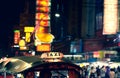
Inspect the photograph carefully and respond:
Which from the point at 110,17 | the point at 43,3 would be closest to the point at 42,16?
the point at 43,3

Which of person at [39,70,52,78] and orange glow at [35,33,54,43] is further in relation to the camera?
orange glow at [35,33,54,43]

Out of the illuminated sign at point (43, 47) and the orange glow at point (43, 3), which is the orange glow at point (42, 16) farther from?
the illuminated sign at point (43, 47)

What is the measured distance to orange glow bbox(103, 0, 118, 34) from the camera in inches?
1459

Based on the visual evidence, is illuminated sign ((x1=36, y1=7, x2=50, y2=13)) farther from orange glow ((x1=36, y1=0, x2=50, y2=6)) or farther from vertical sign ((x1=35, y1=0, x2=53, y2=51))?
orange glow ((x1=36, y1=0, x2=50, y2=6))

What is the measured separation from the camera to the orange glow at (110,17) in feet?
122

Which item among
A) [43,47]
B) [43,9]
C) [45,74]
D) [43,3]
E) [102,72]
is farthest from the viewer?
[43,3]

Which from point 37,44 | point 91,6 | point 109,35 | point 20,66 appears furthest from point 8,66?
point 91,6

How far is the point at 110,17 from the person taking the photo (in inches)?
1476

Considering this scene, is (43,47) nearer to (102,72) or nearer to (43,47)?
(43,47)

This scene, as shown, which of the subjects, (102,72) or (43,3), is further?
(43,3)

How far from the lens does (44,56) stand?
408 inches

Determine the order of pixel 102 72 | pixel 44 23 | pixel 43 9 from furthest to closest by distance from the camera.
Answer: pixel 43 9 < pixel 44 23 < pixel 102 72

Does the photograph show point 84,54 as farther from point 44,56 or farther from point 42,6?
point 44,56

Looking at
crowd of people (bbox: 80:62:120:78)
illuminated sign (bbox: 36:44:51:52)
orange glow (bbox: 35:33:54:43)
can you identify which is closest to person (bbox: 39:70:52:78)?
crowd of people (bbox: 80:62:120:78)
